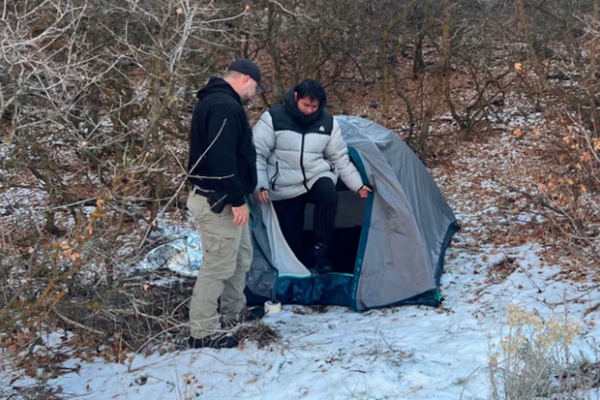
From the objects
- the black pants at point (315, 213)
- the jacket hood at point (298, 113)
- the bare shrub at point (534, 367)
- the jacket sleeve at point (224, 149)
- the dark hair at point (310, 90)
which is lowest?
the bare shrub at point (534, 367)

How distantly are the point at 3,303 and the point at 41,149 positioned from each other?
1784 mm

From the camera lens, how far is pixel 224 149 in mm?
3473

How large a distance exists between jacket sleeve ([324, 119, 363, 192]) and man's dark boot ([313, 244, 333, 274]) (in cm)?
50

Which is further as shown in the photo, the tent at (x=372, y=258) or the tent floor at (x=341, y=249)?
the tent floor at (x=341, y=249)

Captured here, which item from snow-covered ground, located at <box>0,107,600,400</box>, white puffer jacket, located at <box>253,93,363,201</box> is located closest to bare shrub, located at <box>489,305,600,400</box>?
snow-covered ground, located at <box>0,107,600,400</box>

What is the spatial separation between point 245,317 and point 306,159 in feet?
3.92

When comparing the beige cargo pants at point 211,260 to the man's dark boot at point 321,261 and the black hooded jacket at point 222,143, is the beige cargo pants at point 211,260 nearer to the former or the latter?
the black hooded jacket at point 222,143

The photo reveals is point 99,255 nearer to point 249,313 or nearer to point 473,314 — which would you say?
point 249,313

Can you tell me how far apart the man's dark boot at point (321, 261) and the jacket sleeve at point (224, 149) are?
1309 mm

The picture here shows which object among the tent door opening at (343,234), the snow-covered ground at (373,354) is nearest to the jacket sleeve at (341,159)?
the tent door opening at (343,234)

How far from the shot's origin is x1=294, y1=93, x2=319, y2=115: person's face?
174 inches

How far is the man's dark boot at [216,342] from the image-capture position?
12.4 feet

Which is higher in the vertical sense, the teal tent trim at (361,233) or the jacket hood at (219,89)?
the jacket hood at (219,89)

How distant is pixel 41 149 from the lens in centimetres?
475
